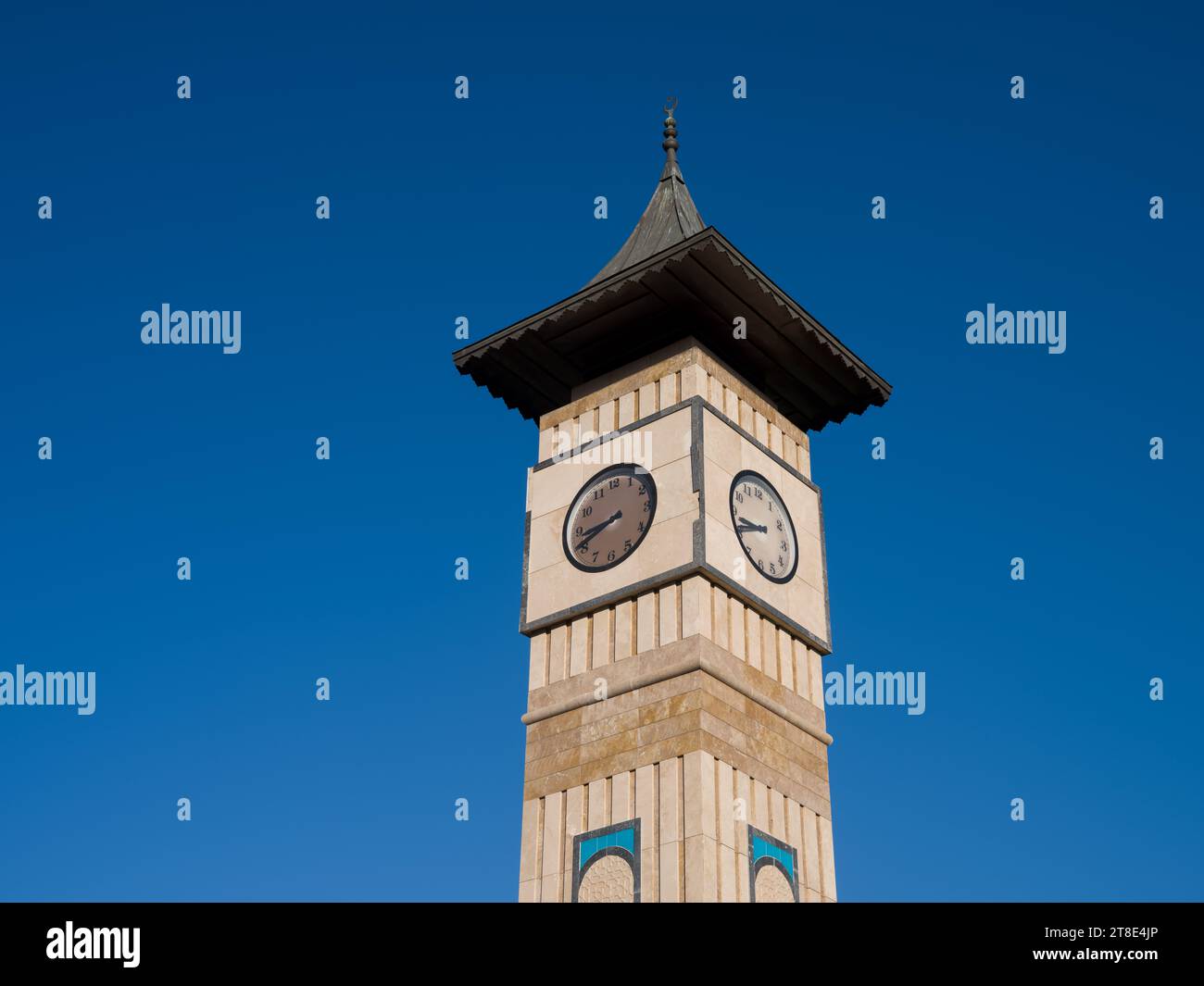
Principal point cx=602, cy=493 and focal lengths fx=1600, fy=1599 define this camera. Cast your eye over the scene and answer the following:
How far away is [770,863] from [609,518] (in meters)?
6.41

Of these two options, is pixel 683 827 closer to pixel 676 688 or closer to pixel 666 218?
pixel 676 688

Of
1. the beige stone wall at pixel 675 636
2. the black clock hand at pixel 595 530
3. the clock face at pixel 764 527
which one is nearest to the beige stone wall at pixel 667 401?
the clock face at pixel 764 527

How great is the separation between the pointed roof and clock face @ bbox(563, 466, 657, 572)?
3.65 metres

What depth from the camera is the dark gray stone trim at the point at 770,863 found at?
23.6 metres

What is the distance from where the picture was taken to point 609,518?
27.1 m

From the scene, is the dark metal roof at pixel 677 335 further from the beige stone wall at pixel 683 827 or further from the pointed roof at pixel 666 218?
the beige stone wall at pixel 683 827

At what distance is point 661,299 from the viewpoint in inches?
1089

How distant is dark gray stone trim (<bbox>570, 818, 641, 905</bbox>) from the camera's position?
23594mm

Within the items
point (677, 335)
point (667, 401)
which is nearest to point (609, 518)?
point (667, 401)

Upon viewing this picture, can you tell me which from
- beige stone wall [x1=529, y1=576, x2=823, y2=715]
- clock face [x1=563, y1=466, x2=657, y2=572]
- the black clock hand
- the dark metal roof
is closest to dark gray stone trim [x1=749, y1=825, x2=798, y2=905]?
beige stone wall [x1=529, y1=576, x2=823, y2=715]
